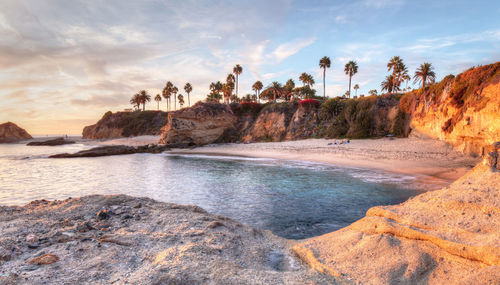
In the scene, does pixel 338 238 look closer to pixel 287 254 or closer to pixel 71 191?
pixel 287 254

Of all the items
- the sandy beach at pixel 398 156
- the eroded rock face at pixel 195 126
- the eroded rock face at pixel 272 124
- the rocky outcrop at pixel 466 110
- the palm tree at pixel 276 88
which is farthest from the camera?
the palm tree at pixel 276 88

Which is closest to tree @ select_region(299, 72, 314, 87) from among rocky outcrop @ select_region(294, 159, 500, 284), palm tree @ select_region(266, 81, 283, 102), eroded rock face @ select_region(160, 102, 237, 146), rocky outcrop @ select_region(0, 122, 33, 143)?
palm tree @ select_region(266, 81, 283, 102)

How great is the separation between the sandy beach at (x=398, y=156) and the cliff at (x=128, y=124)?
52.4m

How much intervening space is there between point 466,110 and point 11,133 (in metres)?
133

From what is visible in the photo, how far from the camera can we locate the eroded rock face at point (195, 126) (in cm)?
4334

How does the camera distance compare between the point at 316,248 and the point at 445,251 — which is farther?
the point at 316,248

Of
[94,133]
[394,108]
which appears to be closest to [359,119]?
[394,108]

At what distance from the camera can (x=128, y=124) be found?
251 ft

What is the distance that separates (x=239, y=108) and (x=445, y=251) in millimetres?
48836

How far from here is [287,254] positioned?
13.9 feet

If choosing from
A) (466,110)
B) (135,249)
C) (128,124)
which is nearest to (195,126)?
(466,110)

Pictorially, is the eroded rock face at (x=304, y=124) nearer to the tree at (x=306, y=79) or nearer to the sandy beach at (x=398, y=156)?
the sandy beach at (x=398, y=156)

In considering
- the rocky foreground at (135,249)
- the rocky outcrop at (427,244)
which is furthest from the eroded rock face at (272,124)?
the rocky outcrop at (427,244)

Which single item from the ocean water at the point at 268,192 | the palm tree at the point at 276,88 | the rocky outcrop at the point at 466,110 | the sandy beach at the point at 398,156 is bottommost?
the ocean water at the point at 268,192
